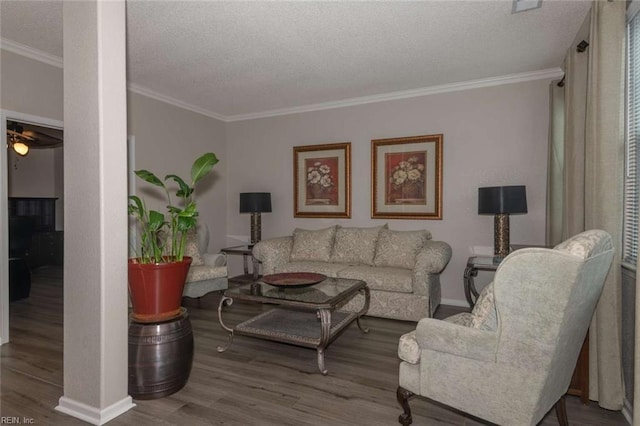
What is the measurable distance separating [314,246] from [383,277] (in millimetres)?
1173

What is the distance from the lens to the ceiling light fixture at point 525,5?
2556mm

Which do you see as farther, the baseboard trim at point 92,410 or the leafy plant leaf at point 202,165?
the leafy plant leaf at point 202,165

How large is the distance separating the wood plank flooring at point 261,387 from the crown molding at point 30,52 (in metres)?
2.67

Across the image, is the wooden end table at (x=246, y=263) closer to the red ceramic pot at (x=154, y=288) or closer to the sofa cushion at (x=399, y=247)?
the sofa cushion at (x=399, y=247)

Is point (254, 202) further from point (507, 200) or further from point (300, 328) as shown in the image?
point (507, 200)

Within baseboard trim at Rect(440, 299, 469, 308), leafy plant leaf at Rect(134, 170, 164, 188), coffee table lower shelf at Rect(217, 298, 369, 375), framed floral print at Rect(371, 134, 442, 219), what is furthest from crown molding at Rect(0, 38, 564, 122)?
coffee table lower shelf at Rect(217, 298, 369, 375)

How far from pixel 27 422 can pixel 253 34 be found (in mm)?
3093

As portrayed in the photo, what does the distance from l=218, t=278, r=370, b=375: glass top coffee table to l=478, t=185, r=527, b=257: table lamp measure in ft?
4.93

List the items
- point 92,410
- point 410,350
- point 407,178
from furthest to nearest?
point 407,178
point 92,410
point 410,350

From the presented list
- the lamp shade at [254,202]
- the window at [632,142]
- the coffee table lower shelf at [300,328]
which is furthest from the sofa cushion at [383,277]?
the window at [632,142]

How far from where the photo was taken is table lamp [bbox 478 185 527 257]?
3.52 metres

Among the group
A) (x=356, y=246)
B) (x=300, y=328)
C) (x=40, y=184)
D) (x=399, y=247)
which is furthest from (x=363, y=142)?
(x=40, y=184)

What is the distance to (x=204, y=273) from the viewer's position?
13.6ft

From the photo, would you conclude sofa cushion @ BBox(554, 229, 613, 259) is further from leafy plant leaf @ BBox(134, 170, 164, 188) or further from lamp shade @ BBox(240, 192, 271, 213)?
lamp shade @ BBox(240, 192, 271, 213)
